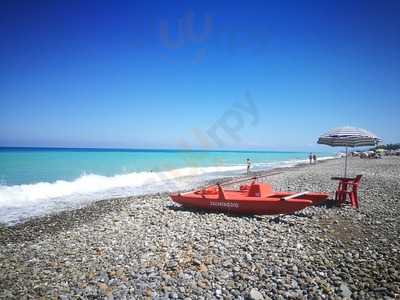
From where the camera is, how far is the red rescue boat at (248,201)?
31.9ft

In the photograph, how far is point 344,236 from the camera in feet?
26.5

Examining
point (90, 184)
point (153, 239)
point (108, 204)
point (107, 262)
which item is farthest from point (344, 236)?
point (90, 184)

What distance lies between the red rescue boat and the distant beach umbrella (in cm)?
245

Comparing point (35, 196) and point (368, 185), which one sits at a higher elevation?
point (368, 185)

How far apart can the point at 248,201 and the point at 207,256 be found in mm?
3735

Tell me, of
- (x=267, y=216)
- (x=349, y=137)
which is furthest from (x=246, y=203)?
(x=349, y=137)

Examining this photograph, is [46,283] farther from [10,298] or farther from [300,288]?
[300,288]

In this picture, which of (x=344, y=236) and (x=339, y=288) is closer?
(x=339, y=288)

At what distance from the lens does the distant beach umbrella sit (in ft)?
37.9

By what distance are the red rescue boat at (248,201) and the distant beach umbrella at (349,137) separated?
2450 mm

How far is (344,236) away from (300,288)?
3.44 metres

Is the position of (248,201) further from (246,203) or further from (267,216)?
(267,216)

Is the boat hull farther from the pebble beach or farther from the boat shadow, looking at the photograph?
the pebble beach

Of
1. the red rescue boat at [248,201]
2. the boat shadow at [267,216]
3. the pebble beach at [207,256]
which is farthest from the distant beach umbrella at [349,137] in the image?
the pebble beach at [207,256]
